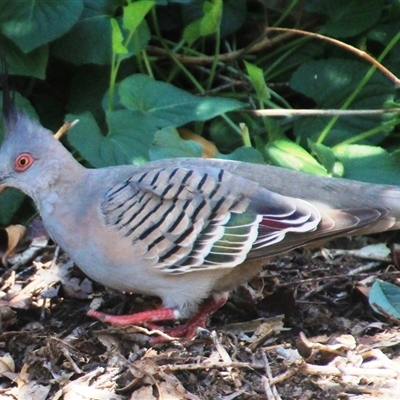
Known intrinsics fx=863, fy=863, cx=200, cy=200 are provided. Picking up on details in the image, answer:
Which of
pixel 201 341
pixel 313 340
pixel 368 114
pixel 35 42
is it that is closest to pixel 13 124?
pixel 35 42

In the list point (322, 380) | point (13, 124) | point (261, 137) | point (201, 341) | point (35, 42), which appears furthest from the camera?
point (261, 137)

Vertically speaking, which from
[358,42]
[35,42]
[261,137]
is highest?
[35,42]

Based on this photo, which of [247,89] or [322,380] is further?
[247,89]

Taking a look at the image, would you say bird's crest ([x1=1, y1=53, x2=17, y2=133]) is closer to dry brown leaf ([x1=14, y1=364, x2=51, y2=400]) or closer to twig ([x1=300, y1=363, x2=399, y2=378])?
dry brown leaf ([x1=14, y1=364, x2=51, y2=400])

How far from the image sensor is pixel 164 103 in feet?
15.8

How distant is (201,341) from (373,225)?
36.7 inches

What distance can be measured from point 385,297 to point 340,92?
1.62m

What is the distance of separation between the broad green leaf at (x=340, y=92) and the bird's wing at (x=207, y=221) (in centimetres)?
131

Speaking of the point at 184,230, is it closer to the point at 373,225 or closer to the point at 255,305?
the point at 255,305

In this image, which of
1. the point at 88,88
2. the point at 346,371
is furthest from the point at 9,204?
the point at 346,371

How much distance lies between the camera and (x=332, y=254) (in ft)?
15.2

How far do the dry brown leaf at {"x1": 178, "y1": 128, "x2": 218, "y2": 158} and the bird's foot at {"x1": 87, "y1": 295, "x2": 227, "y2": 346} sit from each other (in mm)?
1108

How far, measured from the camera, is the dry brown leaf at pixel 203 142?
4.94 m

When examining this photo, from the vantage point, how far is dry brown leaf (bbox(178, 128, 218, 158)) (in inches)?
195
